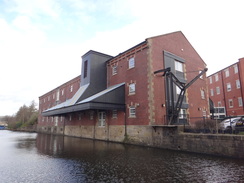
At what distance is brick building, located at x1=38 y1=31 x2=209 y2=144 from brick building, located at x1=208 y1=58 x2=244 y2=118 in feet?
43.1

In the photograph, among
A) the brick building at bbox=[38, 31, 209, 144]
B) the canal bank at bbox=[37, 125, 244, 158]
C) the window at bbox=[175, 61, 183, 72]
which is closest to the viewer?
the canal bank at bbox=[37, 125, 244, 158]

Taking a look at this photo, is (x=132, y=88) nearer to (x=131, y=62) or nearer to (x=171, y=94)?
(x=131, y=62)

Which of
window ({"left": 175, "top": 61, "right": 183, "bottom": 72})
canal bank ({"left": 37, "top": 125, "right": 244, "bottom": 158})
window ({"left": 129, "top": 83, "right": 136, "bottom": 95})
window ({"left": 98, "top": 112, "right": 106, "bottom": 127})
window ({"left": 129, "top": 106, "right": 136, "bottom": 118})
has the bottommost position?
canal bank ({"left": 37, "top": 125, "right": 244, "bottom": 158})

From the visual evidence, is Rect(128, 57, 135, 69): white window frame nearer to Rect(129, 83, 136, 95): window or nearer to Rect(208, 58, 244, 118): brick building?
Rect(129, 83, 136, 95): window

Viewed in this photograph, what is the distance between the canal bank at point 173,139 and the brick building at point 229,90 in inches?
944

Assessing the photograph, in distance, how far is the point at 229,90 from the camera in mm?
33875

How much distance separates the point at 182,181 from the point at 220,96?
3558 centimetres

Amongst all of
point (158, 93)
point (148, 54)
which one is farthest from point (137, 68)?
point (158, 93)

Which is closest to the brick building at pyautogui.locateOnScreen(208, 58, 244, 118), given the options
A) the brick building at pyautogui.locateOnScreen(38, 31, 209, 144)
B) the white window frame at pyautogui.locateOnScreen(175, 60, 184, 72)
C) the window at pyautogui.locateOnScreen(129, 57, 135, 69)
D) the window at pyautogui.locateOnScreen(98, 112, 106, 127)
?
the brick building at pyautogui.locateOnScreen(38, 31, 209, 144)

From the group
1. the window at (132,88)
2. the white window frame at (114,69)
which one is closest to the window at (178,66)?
the window at (132,88)

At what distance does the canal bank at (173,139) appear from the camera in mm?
10117

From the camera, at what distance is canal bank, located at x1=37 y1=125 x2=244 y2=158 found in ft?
33.2

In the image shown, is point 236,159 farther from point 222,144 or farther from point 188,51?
point 188,51

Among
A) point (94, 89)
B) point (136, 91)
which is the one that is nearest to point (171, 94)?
point (136, 91)
